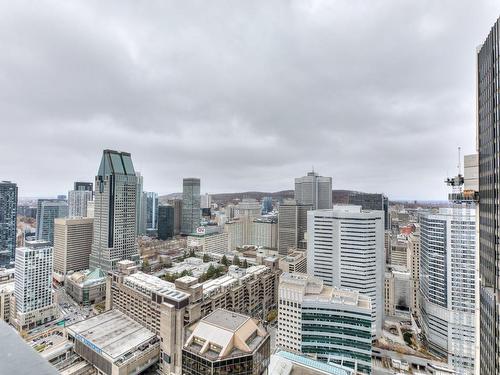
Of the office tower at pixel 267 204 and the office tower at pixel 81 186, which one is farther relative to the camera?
the office tower at pixel 267 204

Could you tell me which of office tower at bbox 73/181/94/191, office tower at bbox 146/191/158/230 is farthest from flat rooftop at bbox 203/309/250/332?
office tower at bbox 146/191/158/230

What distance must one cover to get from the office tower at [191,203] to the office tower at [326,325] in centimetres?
5799

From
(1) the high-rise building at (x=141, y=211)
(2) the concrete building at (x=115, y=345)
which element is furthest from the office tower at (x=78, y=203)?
(2) the concrete building at (x=115, y=345)

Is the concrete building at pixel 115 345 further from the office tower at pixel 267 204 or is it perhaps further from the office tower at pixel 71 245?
the office tower at pixel 267 204

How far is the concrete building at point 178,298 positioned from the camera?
72.5ft

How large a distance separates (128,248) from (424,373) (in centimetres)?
4609

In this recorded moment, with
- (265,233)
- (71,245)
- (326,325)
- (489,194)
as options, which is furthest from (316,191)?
(489,194)

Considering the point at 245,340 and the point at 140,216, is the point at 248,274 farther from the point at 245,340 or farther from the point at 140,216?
the point at 140,216

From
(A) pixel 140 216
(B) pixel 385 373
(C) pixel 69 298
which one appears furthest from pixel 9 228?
(B) pixel 385 373

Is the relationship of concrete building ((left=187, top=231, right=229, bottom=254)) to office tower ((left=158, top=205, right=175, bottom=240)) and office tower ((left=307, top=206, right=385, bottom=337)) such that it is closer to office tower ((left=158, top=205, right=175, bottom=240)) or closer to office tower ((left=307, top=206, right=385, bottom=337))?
office tower ((left=158, top=205, right=175, bottom=240))

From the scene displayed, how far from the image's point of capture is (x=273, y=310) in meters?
35.8

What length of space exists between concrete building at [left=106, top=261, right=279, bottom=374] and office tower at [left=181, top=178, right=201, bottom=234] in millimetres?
45936

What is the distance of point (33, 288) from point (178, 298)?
72.3 ft

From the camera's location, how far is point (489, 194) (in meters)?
9.27
